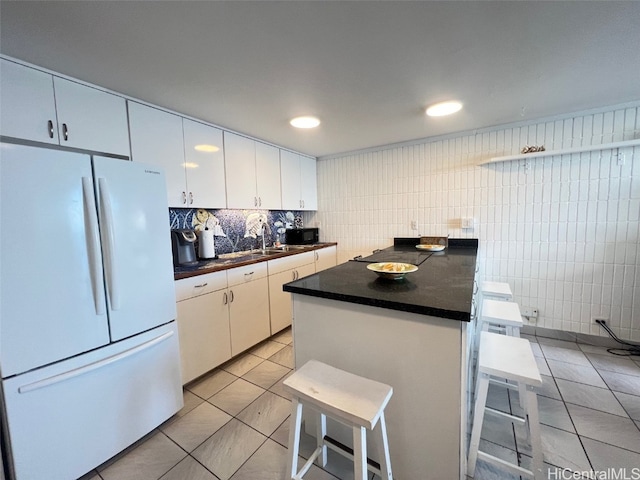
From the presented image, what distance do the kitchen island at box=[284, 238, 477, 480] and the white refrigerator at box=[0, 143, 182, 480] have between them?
90 centimetres

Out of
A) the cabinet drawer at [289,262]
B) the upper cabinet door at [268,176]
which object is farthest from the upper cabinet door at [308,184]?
the cabinet drawer at [289,262]

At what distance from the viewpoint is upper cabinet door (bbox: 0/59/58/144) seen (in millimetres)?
1306

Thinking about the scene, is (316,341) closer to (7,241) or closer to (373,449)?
(373,449)

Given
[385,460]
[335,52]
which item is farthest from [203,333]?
[335,52]

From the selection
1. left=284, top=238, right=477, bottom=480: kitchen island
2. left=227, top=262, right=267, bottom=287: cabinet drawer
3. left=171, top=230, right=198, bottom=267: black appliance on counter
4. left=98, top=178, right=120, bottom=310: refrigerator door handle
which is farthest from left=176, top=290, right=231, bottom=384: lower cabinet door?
left=284, top=238, right=477, bottom=480: kitchen island

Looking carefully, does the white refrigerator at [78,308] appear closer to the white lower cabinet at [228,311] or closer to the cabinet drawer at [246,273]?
the white lower cabinet at [228,311]

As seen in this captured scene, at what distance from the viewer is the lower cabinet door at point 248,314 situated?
7.42 ft

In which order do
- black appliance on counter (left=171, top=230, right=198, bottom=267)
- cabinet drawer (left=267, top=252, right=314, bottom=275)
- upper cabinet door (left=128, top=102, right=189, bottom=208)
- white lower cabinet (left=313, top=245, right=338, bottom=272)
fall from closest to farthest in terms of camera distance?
upper cabinet door (left=128, top=102, right=189, bottom=208) → black appliance on counter (left=171, top=230, right=198, bottom=267) → cabinet drawer (left=267, top=252, right=314, bottom=275) → white lower cabinet (left=313, top=245, right=338, bottom=272)

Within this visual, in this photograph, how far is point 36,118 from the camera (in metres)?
1.40

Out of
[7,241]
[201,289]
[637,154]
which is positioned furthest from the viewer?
[637,154]

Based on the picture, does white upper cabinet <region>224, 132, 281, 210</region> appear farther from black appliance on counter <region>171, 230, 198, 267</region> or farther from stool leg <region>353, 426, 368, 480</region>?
stool leg <region>353, 426, 368, 480</region>

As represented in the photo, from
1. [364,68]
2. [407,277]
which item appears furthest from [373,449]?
[364,68]

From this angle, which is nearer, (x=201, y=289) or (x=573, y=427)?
(x=573, y=427)

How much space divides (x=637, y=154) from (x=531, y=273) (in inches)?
50.4
